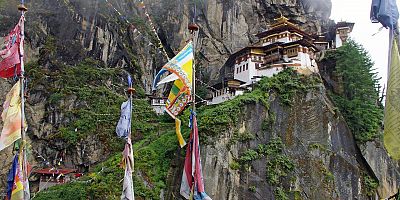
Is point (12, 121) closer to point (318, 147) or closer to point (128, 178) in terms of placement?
point (128, 178)

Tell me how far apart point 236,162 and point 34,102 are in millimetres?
20181

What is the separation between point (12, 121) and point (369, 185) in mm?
26015

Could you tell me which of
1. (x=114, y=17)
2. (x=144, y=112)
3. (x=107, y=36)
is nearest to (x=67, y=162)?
Result: (x=144, y=112)

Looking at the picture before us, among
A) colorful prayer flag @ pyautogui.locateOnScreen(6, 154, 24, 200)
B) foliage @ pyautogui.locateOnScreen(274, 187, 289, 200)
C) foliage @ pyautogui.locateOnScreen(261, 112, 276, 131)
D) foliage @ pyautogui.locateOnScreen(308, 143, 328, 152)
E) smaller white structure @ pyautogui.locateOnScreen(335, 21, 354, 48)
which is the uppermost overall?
smaller white structure @ pyautogui.locateOnScreen(335, 21, 354, 48)

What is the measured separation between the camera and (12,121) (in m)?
12.6

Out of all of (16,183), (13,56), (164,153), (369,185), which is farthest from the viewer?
(369,185)

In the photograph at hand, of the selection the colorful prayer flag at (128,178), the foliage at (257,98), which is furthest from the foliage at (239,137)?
the colorful prayer flag at (128,178)

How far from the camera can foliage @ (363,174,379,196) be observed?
30641 millimetres

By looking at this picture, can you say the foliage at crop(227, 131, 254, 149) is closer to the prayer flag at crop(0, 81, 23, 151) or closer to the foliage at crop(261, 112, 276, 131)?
the foliage at crop(261, 112, 276, 131)

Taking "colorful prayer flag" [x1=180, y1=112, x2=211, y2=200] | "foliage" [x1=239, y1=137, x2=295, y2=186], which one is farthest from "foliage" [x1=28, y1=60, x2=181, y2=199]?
"colorful prayer flag" [x1=180, y1=112, x2=211, y2=200]

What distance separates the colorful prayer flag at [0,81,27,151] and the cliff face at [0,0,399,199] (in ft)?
51.5

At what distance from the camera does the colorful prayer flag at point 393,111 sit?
22.9ft

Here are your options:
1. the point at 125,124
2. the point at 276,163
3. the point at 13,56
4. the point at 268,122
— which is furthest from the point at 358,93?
the point at 13,56

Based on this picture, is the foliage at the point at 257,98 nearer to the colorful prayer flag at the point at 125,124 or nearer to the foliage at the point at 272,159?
the foliage at the point at 272,159
